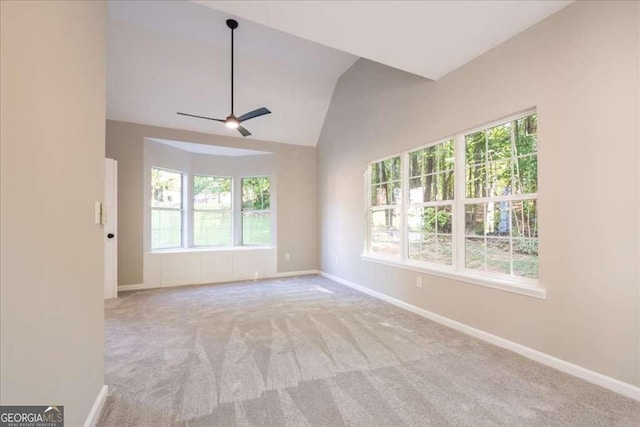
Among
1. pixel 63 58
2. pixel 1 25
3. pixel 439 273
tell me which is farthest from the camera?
pixel 439 273

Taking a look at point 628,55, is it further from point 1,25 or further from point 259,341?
point 259,341

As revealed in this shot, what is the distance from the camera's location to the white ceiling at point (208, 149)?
5396 mm

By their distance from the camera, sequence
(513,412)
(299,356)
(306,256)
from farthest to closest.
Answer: (306,256) → (299,356) → (513,412)

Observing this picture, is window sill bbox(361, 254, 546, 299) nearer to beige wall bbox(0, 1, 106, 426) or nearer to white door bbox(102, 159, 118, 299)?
beige wall bbox(0, 1, 106, 426)

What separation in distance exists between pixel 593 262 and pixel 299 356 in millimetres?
2439

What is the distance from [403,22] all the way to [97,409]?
3545 millimetres

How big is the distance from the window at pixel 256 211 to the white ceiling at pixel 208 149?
59cm

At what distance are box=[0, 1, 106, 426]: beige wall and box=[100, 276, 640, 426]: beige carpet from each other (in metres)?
0.54

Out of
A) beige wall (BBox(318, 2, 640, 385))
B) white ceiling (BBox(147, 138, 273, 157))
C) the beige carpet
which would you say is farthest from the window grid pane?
beige wall (BBox(318, 2, 640, 385))

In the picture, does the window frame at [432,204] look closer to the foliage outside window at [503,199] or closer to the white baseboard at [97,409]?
the foliage outside window at [503,199]

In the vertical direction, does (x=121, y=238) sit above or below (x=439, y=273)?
above

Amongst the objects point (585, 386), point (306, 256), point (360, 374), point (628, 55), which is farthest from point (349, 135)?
point (585, 386)

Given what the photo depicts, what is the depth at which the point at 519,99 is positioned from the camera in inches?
102

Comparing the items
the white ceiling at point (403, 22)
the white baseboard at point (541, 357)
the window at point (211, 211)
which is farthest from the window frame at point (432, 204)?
the window at point (211, 211)
